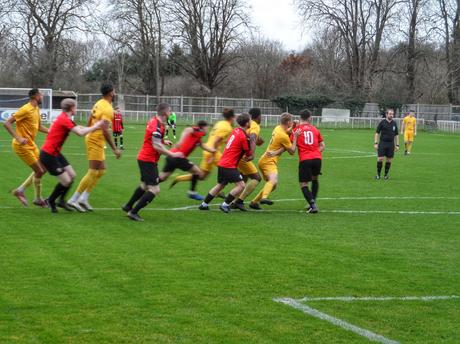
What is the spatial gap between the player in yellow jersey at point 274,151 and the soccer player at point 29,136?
12.9 ft

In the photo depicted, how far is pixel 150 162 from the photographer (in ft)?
41.4

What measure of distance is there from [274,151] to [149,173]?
116 inches

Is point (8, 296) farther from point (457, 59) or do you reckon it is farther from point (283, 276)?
point (457, 59)

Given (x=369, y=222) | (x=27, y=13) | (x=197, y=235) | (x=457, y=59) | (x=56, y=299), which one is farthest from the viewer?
(x=457, y=59)

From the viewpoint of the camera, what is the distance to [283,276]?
8.52 meters

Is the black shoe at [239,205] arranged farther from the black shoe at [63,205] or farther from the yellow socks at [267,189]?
the black shoe at [63,205]

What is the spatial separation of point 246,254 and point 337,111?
60733 mm

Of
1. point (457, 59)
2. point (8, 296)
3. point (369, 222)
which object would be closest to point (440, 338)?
point (8, 296)

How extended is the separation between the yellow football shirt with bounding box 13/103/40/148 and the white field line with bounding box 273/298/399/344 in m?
7.35

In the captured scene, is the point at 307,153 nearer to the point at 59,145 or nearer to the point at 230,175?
the point at 230,175

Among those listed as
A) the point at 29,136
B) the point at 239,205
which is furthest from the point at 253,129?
the point at 29,136

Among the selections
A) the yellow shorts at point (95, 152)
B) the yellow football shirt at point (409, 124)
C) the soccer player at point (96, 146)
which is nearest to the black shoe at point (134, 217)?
the soccer player at point (96, 146)

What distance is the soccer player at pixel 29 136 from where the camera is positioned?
1329 cm

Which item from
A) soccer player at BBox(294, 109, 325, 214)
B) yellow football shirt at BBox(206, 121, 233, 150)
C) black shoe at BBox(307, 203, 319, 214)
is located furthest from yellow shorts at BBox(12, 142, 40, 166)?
black shoe at BBox(307, 203, 319, 214)
